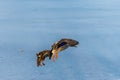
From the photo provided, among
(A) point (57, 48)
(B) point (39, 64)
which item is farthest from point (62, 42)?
(B) point (39, 64)

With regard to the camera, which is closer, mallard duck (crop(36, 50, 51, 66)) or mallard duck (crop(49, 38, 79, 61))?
mallard duck (crop(49, 38, 79, 61))

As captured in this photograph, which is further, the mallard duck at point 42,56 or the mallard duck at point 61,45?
the mallard duck at point 42,56

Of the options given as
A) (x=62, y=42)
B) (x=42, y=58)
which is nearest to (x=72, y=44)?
(x=62, y=42)

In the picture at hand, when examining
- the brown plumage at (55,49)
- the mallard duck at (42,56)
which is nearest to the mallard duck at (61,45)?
the brown plumage at (55,49)

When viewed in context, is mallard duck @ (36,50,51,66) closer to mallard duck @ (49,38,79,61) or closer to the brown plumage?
the brown plumage

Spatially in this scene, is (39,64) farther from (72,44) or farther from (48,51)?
(72,44)

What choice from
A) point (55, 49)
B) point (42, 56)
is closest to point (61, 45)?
point (55, 49)

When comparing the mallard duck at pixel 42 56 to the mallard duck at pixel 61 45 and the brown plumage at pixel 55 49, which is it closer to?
the brown plumage at pixel 55 49

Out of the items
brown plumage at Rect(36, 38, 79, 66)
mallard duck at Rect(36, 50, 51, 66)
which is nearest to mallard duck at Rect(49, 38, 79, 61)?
brown plumage at Rect(36, 38, 79, 66)
